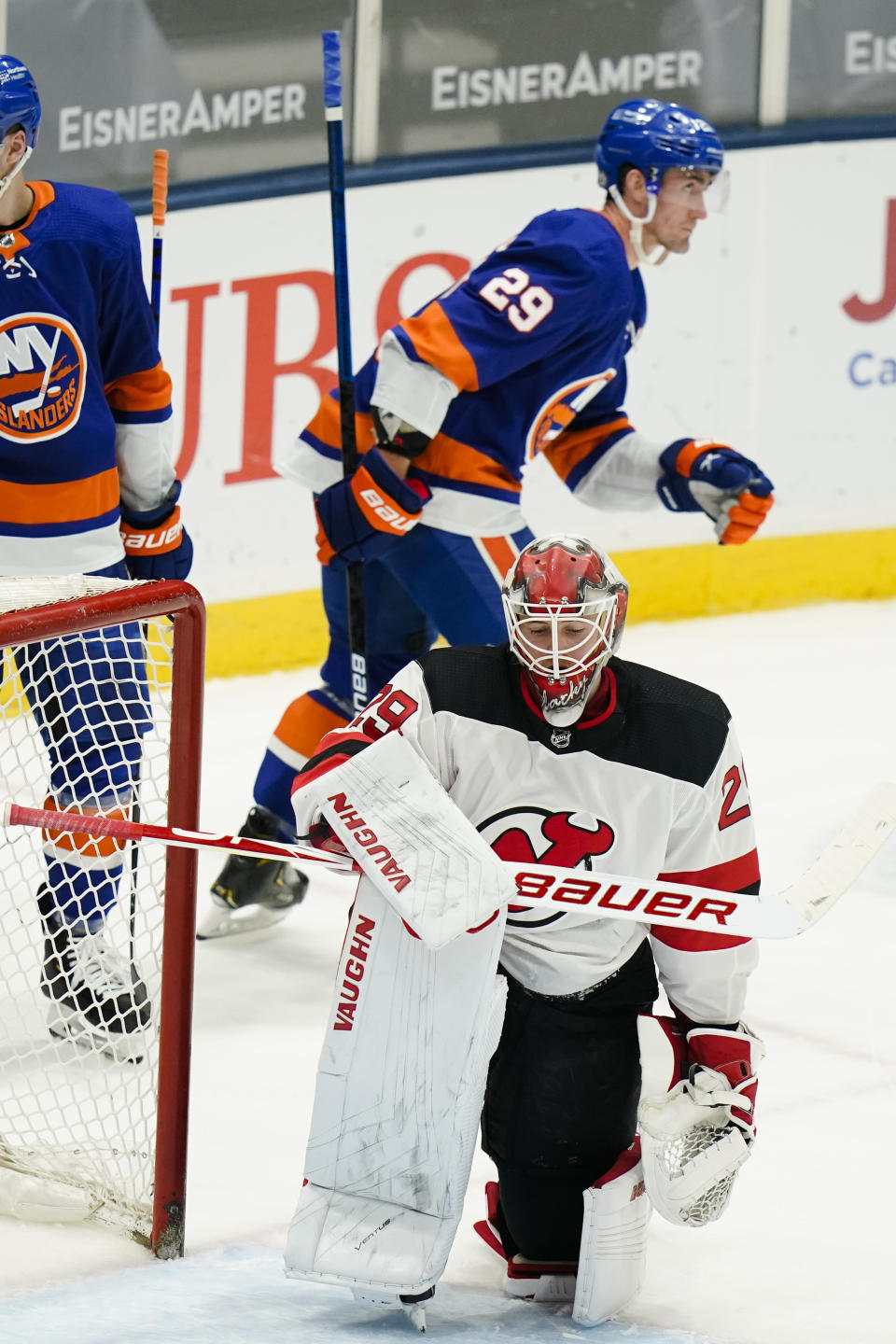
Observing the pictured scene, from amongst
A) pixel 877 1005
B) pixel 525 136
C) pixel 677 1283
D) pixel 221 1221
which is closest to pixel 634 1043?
pixel 677 1283

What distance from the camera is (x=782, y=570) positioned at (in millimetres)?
5250

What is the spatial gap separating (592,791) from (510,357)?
3.53ft

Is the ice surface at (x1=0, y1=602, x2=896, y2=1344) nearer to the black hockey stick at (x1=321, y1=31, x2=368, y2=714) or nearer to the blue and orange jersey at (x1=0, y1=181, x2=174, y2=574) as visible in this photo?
the black hockey stick at (x1=321, y1=31, x2=368, y2=714)

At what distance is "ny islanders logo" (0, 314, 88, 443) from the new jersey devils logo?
942 millimetres

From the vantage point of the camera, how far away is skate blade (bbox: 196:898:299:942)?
10.2 feet

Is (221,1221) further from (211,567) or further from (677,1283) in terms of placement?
(211,567)

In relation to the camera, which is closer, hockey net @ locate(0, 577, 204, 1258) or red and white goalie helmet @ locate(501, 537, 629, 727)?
red and white goalie helmet @ locate(501, 537, 629, 727)

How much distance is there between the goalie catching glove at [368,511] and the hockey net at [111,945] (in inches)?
16.0

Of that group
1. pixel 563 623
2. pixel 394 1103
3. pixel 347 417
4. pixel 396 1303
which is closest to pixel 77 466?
pixel 347 417

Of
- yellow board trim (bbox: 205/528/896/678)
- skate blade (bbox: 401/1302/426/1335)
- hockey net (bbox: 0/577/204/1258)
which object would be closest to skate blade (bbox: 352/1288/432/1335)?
skate blade (bbox: 401/1302/426/1335)

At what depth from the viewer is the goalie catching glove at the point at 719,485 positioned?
311cm

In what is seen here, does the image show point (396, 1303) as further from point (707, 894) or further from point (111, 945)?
point (111, 945)

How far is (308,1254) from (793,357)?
12.1 feet

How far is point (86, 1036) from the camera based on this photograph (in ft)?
7.58
